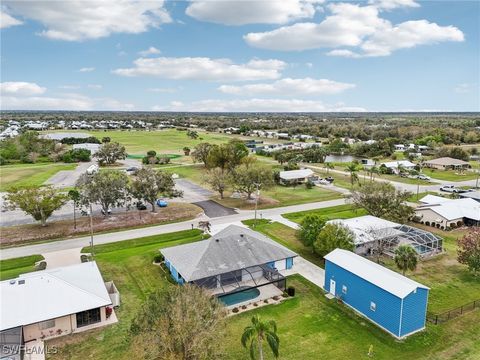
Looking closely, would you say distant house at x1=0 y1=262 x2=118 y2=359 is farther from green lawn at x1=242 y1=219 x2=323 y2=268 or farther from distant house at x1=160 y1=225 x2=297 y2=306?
green lawn at x1=242 y1=219 x2=323 y2=268

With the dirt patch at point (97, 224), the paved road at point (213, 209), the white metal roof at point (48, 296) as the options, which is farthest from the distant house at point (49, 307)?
the paved road at point (213, 209)

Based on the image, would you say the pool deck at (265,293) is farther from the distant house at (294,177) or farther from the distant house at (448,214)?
the distant house at (294,177)

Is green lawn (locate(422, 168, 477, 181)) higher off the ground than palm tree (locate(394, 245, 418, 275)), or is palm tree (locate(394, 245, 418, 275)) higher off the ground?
palm tree (locate(394, 245, 418, 275))

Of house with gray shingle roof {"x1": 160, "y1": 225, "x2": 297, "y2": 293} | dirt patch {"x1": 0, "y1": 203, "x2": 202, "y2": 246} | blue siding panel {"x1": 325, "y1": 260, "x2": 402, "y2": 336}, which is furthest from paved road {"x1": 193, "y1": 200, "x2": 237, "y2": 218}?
blue siding panel {"x1": 325, "y1": 260, "x2": 402, "y2": 336}

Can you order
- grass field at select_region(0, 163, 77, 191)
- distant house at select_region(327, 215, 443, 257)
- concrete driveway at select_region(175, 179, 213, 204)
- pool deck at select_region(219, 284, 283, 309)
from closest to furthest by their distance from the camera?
pool deck at select_region(219, 284, 283, 309)
distant house at select_region(327, 215, 443, 257)
concrete driveway at select_region(175, 179, 213, 204)
grass field at select_region(0, 163, 77, 191)

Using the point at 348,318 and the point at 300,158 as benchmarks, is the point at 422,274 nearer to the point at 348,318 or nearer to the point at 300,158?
the point at 348,318

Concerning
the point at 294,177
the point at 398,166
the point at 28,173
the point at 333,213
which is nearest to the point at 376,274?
the point at 333,213
